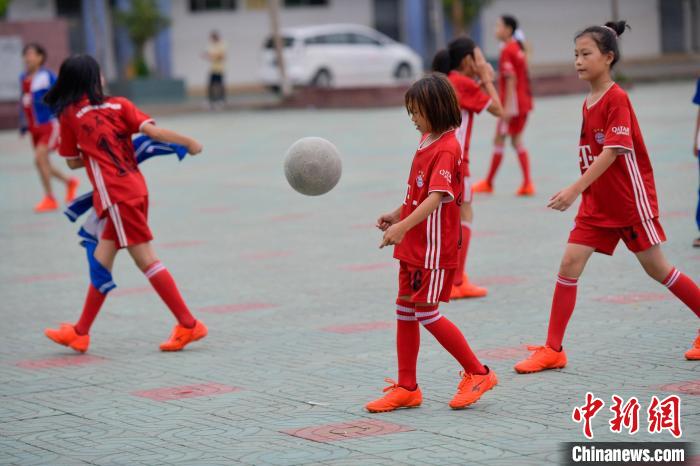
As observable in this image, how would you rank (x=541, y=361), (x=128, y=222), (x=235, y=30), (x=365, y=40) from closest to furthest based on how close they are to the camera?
(x=541, y=361) < (x=128, y=222) < (x=365, y=40) < (x=235, y=30)

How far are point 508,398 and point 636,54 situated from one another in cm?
4647

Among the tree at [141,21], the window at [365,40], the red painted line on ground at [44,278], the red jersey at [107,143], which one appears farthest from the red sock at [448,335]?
the window at [365,40]

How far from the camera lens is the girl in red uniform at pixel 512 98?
14.1 m

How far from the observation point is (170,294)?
308 inches

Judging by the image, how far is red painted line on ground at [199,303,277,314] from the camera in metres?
8.97

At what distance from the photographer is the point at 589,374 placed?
6.53 metres

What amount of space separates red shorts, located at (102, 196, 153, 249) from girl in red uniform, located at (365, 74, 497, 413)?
7.45 ft

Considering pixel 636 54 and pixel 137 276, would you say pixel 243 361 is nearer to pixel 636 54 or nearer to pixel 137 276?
pixel 137 276

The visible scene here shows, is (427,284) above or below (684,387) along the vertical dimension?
Answer: above

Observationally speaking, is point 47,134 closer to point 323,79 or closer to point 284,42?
point 284,42

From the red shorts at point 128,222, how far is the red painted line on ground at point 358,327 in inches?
50.9

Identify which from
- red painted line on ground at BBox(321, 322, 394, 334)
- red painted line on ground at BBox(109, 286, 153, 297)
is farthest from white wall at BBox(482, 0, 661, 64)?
red painted line on ground at BBox(321, 322, 394, 334)

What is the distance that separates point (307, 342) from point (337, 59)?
30.2 meters

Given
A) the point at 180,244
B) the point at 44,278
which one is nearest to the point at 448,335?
the point at 44,278
